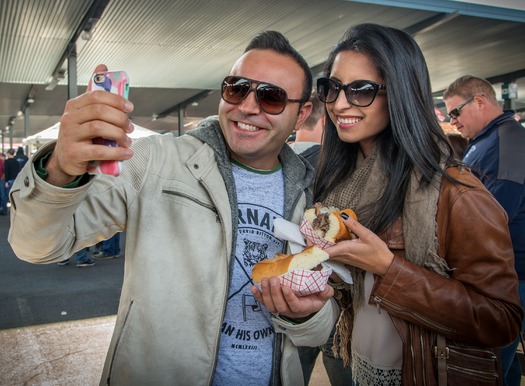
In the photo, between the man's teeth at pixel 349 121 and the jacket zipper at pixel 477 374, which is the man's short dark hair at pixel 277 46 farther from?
the jacket zipper at pixel 477 374

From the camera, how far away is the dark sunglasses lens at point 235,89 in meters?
2.13

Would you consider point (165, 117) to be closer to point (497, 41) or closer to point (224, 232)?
point (497, 41)

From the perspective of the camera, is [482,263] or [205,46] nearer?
[482,263]

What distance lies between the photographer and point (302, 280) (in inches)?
70.0

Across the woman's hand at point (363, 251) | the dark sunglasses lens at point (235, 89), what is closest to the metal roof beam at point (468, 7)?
the dark sunglasses lens at point (235, 89)

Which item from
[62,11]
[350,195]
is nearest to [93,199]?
[350,195]

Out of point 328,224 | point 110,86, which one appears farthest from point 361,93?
point 110,86

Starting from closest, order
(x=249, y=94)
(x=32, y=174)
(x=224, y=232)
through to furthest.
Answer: (x=32, y=174), (x=224, y=232), (x=249, y=94)

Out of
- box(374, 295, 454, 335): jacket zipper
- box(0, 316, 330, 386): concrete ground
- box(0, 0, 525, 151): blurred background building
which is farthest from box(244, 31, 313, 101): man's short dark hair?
box(0, 0, 525, 151): blurred background building

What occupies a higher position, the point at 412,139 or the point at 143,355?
the point at 412,139

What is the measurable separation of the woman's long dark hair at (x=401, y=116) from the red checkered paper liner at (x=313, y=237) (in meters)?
0.33

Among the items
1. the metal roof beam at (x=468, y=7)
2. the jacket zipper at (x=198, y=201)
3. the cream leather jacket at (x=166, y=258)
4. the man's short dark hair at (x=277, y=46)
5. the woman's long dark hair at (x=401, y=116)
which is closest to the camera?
the cream leather jacket at (x=166, y=258)

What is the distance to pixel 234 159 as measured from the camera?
2.22 meters

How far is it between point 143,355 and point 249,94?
3.98ft
